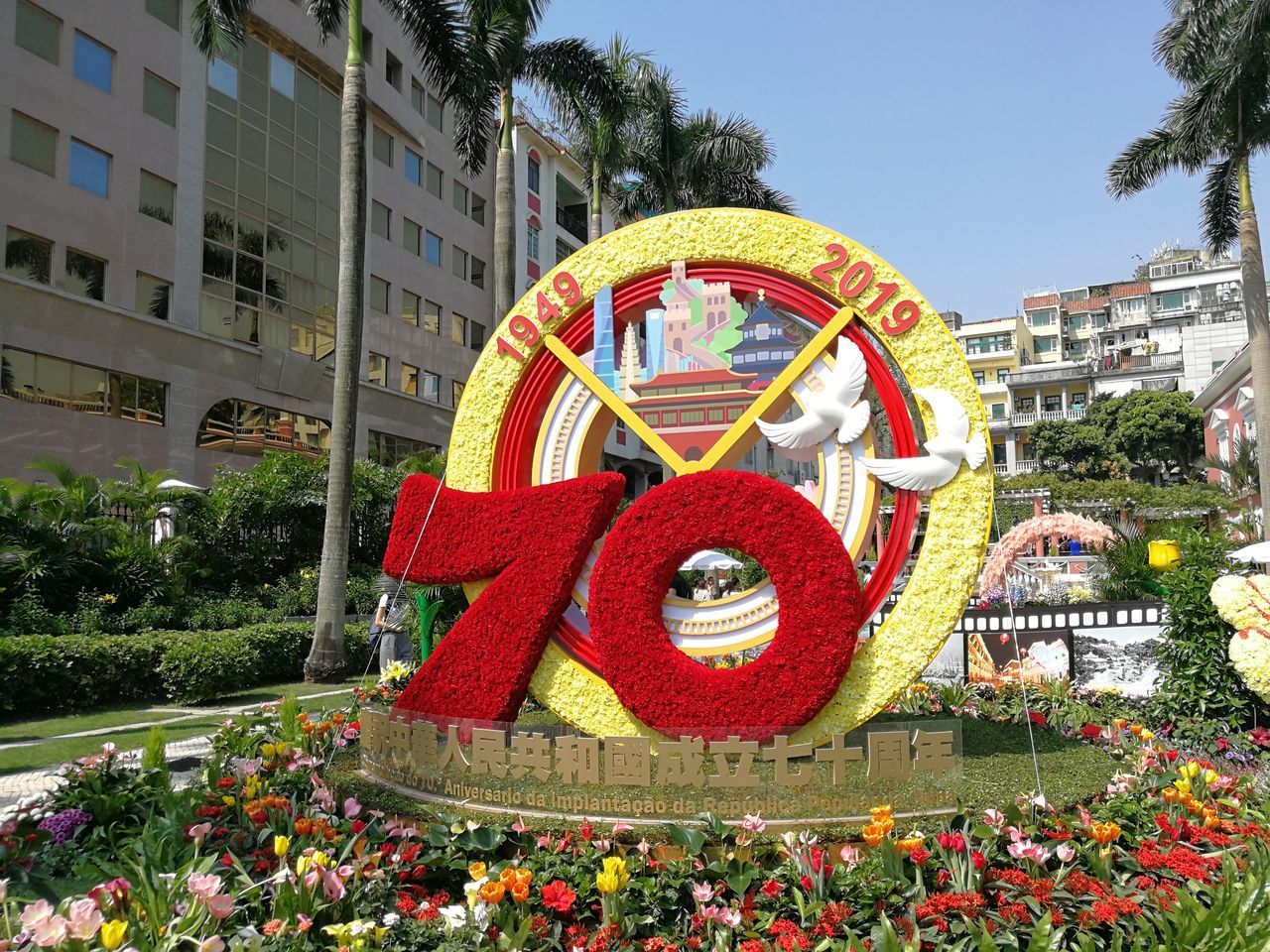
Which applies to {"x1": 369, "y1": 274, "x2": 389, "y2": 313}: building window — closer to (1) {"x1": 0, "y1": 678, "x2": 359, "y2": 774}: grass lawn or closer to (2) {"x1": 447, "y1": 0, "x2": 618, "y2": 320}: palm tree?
(2) {"x1": 447, "y1": 0, "x2": 618, "y2": 320}: palm tree

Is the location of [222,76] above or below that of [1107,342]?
below

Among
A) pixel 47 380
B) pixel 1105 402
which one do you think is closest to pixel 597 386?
pixel 47 380

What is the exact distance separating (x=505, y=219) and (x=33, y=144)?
1079cm

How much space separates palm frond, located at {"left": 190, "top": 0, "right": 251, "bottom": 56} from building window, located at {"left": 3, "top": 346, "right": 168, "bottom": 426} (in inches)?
324

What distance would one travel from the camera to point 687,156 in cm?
2731

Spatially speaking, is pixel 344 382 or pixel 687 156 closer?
pixel 344 382

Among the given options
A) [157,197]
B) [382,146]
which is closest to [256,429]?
[157,197]

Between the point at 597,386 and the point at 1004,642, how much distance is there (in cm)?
735

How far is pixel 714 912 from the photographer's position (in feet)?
15.5

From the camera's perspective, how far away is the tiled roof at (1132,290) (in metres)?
72.4

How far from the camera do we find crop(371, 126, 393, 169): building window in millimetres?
→ 31641

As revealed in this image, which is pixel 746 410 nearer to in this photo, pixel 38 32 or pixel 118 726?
pixel 118 726

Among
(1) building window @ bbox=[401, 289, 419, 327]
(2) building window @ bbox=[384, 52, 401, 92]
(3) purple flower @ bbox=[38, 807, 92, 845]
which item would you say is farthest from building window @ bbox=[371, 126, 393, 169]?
(3) purple flower @ bbox=[38, 807, 92, 845]

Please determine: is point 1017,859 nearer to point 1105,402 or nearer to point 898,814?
point 898,814
